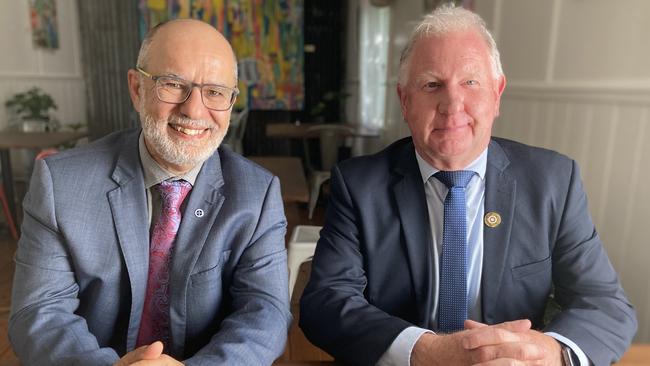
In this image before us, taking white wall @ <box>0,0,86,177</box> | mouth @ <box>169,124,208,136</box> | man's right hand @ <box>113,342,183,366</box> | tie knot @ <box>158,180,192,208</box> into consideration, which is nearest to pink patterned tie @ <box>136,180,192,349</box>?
tie knot @ <box>158,180,192,208</box>

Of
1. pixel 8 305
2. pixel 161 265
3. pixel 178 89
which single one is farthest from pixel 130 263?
pixel 8 305

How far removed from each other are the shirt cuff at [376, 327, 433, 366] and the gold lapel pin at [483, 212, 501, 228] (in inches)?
14.0

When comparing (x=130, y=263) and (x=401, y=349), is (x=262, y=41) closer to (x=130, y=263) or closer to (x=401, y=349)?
(x=130, y=263)

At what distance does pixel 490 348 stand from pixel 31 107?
19.4 ft

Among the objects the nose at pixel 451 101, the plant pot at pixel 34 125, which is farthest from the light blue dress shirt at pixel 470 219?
the plant pot at pixel 34 125

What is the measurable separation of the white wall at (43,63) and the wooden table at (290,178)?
3.86 meters

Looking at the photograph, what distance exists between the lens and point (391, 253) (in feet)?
4.13

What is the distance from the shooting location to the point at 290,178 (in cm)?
296

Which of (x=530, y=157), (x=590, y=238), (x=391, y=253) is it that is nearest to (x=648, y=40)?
(x=530, y=157)

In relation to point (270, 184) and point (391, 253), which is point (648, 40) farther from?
point (270, 184)

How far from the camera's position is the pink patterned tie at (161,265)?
1.19 meters

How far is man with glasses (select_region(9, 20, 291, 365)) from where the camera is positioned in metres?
1.11

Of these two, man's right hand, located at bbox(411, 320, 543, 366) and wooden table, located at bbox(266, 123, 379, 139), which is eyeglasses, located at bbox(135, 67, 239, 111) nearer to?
man's right hand, located at bbox(411, 320, 543, 366)

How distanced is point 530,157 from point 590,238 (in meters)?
0.25
